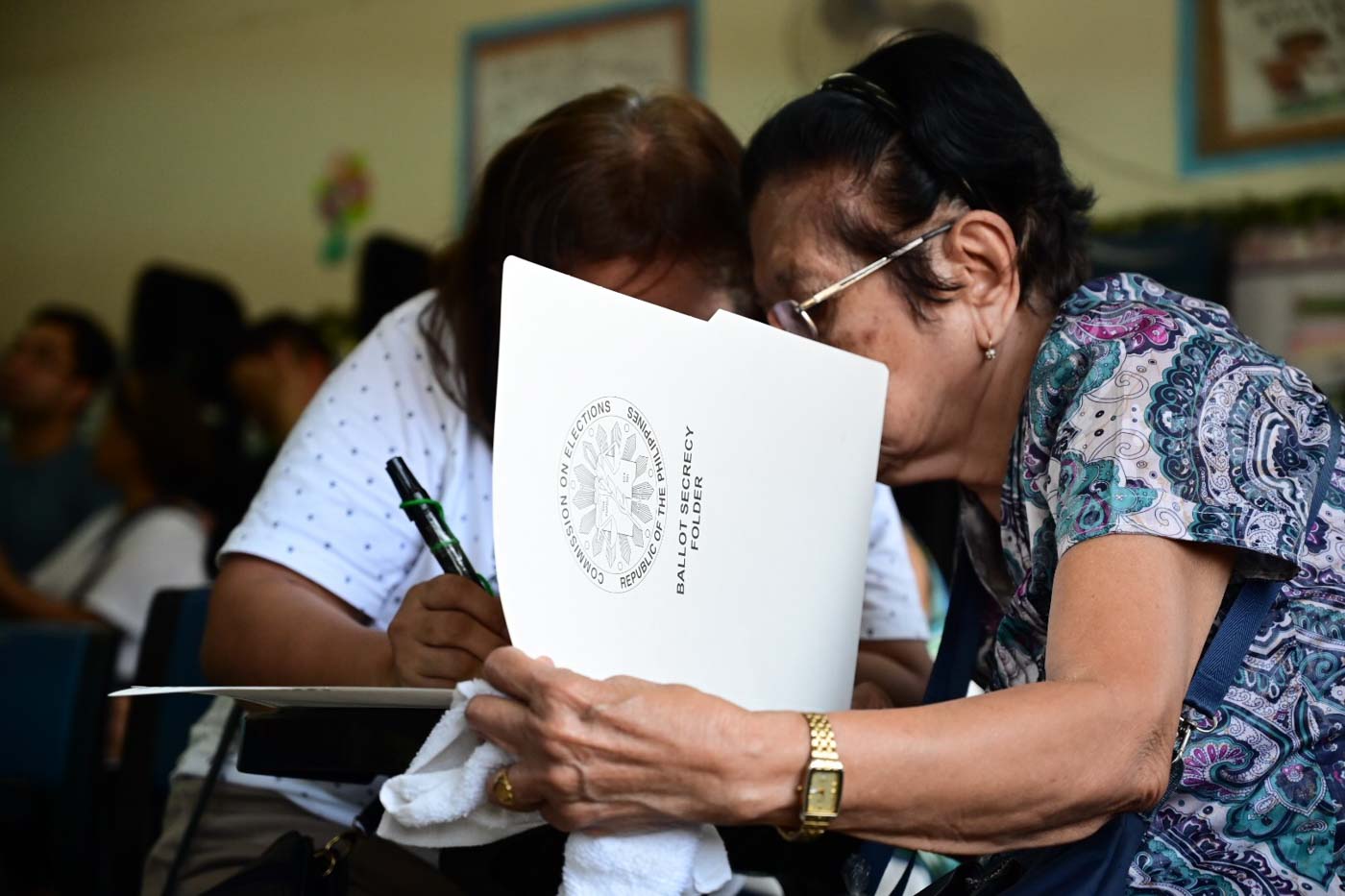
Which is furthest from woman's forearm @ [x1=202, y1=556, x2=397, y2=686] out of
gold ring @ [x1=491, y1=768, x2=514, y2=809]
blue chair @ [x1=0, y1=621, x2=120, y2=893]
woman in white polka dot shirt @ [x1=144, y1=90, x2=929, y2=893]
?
blue chair @ [x1=0, y1=621, x2=120, y2=893]

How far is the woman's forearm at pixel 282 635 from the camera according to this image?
123 centimetres

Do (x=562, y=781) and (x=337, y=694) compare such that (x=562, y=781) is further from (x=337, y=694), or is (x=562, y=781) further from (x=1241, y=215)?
(x=1241, y=215)

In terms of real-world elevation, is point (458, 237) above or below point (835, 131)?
below

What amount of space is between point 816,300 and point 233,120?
14.4 ft

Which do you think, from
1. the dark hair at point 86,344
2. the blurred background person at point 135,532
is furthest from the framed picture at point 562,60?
the blurred background person at point 135,532

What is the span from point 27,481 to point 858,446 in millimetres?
3930

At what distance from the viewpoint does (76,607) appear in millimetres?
3029

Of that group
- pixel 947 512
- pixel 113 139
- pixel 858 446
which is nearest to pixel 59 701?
pixel 947 512

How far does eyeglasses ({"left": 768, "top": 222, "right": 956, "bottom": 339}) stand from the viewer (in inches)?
47.2

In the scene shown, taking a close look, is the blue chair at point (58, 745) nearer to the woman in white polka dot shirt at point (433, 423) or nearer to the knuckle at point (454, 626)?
the woman in white polka dot shirt at point (433, 423)

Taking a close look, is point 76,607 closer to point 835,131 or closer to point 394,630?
point 394,630

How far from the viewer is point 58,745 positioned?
220cm

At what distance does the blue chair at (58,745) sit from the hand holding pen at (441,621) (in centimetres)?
128

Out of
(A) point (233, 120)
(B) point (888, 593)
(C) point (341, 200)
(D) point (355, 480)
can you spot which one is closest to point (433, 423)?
(D) point (355, 480)
